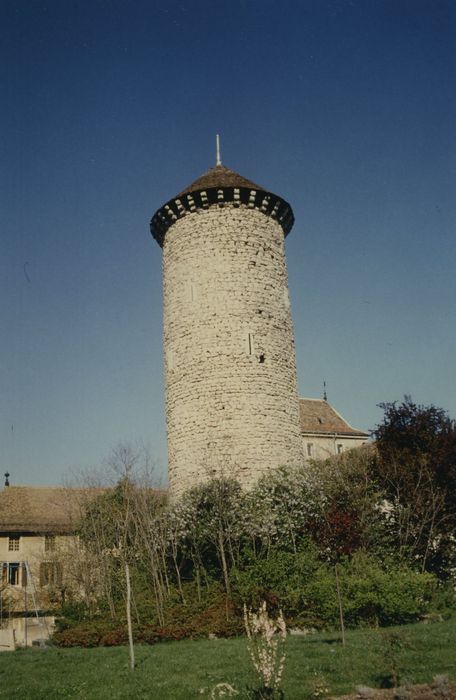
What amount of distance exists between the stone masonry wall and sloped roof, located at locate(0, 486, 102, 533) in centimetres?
798

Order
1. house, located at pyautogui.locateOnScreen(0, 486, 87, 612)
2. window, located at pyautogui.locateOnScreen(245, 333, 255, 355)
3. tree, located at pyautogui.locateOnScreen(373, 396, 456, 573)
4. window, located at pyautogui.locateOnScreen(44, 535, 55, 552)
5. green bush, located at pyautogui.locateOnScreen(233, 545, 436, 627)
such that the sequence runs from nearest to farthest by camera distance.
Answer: green bush, located at pyautogui.locateOnScreen(233, 545, 436, 627) < tree, located at pyautogui.locateOnScreen(373, 396, 456, 573) < window, located at pyautogui.locateOnScreen(245, 333, 255, 355) < house, located at pyautogui.locateOnScreen(0, 486, 87, 612) < window, located at pyautogui.locateOnScreen(44, 535, 55, 552)

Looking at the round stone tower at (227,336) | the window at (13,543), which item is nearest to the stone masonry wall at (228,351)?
the round stone tower at (227,336)

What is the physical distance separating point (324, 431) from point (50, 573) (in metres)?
18.3

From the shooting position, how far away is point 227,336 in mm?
21500

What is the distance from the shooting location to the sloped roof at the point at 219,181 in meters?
23.1

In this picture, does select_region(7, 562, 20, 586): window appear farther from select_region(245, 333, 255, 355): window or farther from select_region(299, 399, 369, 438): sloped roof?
select_region(299, 399, 369, 438): sloped roof

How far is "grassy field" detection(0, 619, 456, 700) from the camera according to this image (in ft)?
27.0

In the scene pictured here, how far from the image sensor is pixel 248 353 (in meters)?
21.4

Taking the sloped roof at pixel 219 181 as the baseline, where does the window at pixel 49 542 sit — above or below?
below

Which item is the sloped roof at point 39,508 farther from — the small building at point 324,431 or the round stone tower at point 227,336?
the small building at point 324,431

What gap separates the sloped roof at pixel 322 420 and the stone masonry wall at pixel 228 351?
16.0 metres

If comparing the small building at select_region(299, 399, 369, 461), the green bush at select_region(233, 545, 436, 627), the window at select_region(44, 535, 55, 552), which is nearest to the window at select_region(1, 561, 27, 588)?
the window at select_region(44, 535, 55, 552)

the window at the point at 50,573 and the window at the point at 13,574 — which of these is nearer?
the window at the point at 50,573

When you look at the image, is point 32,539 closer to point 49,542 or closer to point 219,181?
point 49,542
